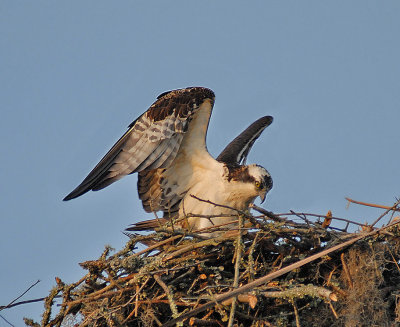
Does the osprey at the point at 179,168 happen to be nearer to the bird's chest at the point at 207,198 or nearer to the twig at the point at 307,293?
the bird's chest at the point at 207,198

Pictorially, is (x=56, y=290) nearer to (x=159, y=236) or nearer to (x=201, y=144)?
(x=159, y=236)

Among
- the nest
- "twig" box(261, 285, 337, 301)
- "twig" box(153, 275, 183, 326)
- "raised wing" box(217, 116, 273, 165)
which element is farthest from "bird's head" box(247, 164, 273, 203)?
"twig" box(261, 285, 337, 301)

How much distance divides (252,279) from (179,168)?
2.75 m

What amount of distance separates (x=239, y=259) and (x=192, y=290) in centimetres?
83

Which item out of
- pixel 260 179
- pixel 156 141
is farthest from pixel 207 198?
pixel 156 141

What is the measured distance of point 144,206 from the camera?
27.7ft

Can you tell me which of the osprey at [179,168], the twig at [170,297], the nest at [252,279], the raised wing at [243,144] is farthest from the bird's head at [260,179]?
the twig at [170,297]

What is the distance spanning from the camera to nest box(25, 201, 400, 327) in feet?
19.2

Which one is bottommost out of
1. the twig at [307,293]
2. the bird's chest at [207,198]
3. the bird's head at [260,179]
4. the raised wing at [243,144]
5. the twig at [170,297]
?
the twig at [170,297]

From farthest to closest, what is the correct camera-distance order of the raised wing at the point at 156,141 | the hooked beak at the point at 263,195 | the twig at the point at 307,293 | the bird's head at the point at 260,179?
the hooked beak at the point at 263,195, the bird's head at the point at 260,179, the raised wing at the point at 156,141, the twig at the point at 307,293

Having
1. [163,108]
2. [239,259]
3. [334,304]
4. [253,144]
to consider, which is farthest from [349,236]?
[253,144]

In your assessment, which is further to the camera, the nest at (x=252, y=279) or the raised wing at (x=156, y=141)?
the raised wing at (x=156, y=141)

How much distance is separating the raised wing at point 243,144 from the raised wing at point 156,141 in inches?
59.4

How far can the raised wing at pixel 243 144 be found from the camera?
931 centimetres
